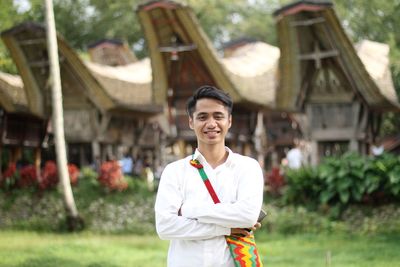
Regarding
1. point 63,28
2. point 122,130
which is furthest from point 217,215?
point 63,28

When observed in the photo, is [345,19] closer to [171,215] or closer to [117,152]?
[117,152]

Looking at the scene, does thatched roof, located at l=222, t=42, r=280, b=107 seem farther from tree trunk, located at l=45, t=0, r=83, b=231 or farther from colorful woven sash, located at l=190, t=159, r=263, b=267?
colorful woven sash, located at l=190, t=159, r=263, b=267

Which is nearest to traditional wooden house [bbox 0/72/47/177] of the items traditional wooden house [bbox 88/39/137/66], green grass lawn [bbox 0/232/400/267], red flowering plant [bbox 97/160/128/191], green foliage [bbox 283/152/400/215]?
traditional wooden house [bbox 88/39/137/66]

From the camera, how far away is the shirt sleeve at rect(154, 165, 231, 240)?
3.16 metres

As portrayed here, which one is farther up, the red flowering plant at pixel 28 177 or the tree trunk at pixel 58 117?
the tree trunk at pixel 58 117

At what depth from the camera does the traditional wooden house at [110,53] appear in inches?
936

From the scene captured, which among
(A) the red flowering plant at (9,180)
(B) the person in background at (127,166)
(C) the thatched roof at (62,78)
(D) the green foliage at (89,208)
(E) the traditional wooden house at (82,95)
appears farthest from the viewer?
(B) the person in background at (127,166)

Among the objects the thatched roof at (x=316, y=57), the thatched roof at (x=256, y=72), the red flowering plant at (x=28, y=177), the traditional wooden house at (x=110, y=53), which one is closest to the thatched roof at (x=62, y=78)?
the red flowering plant at (x=28, y=177)

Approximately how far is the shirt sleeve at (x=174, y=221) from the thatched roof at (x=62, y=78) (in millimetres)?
13287

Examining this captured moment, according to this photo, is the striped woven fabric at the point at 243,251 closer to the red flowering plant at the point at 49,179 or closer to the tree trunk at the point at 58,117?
the tree trunk at the point at 58,117

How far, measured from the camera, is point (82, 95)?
17906mm

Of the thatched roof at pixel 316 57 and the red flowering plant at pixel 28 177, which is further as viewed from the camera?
the red flowering plant at pixel 28 177

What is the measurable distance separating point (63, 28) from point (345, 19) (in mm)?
14060

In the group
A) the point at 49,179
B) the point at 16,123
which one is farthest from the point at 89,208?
the point at 16,123
